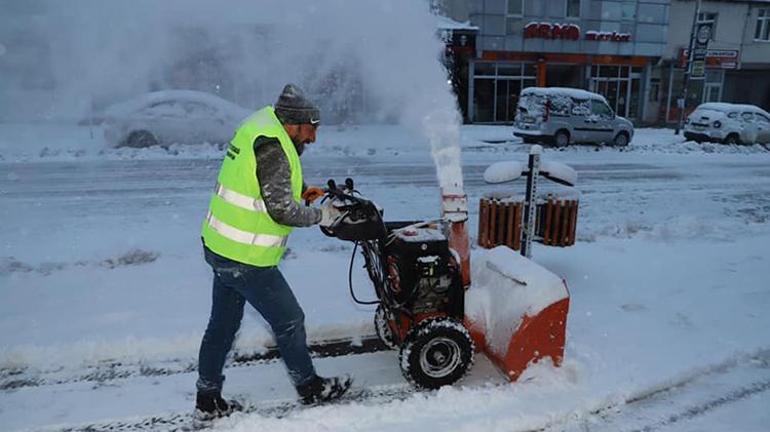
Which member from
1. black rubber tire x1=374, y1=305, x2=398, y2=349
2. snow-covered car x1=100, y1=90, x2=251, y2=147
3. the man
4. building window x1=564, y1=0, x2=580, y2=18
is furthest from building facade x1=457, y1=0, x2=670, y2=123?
the man

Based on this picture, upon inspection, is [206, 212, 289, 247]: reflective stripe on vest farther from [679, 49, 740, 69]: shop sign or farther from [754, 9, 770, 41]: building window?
[754, 9, 770, 41]: building window

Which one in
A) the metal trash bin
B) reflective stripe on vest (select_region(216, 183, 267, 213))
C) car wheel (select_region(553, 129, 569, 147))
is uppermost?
reflective stripe on vest (select_region(216, 183, 267, 213))

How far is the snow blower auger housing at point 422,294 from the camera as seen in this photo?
3.45m

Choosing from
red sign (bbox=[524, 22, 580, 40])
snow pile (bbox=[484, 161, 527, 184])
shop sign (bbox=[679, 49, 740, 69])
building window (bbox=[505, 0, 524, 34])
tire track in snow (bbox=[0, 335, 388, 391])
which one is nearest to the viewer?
tire track in snow (bbox=[0, 335, 388, 391])

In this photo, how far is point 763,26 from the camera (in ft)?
99.6

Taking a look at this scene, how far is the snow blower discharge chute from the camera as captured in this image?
345 cm

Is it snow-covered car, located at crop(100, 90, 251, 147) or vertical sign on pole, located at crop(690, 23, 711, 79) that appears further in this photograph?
vertical sign on pole, located at crop(690, 23, 711, 79)

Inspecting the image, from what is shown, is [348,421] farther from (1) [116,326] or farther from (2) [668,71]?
(2) [668,71]

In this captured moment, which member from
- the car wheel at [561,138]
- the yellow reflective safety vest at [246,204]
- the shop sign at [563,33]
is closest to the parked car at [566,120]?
the car wheel at [561,138]

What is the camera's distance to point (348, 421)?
3.16 m

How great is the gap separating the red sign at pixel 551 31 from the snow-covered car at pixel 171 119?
1444cm

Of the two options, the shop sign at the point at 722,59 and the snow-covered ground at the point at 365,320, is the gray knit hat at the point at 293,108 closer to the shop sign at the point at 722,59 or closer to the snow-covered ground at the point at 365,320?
the snow-covered ground at the point at 365,320

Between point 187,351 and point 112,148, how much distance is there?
1240 cm

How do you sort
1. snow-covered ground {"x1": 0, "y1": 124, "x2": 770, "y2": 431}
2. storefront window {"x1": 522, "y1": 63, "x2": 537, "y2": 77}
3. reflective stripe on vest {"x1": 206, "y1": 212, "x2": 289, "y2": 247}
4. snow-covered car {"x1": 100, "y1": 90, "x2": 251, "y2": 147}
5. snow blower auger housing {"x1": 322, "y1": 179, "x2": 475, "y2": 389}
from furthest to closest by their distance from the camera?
storefront window {"x1": 522, "y1": 63, "x2": 537, "y2": 77}, snow-covered car {"x1": 100, "y1": 90, "x2": 251, "y2": 147}, snow blower auger housing {"x1": 322, "y1": 179, "x2": 475, "y2": 389}, snow-covered ground {"x1": 0, "y1": 124, "x2": 770, "y2": 431}, reflective stripe on vest {"x1": 206, "y1": 212, "x2": 289, "y2": 247}
